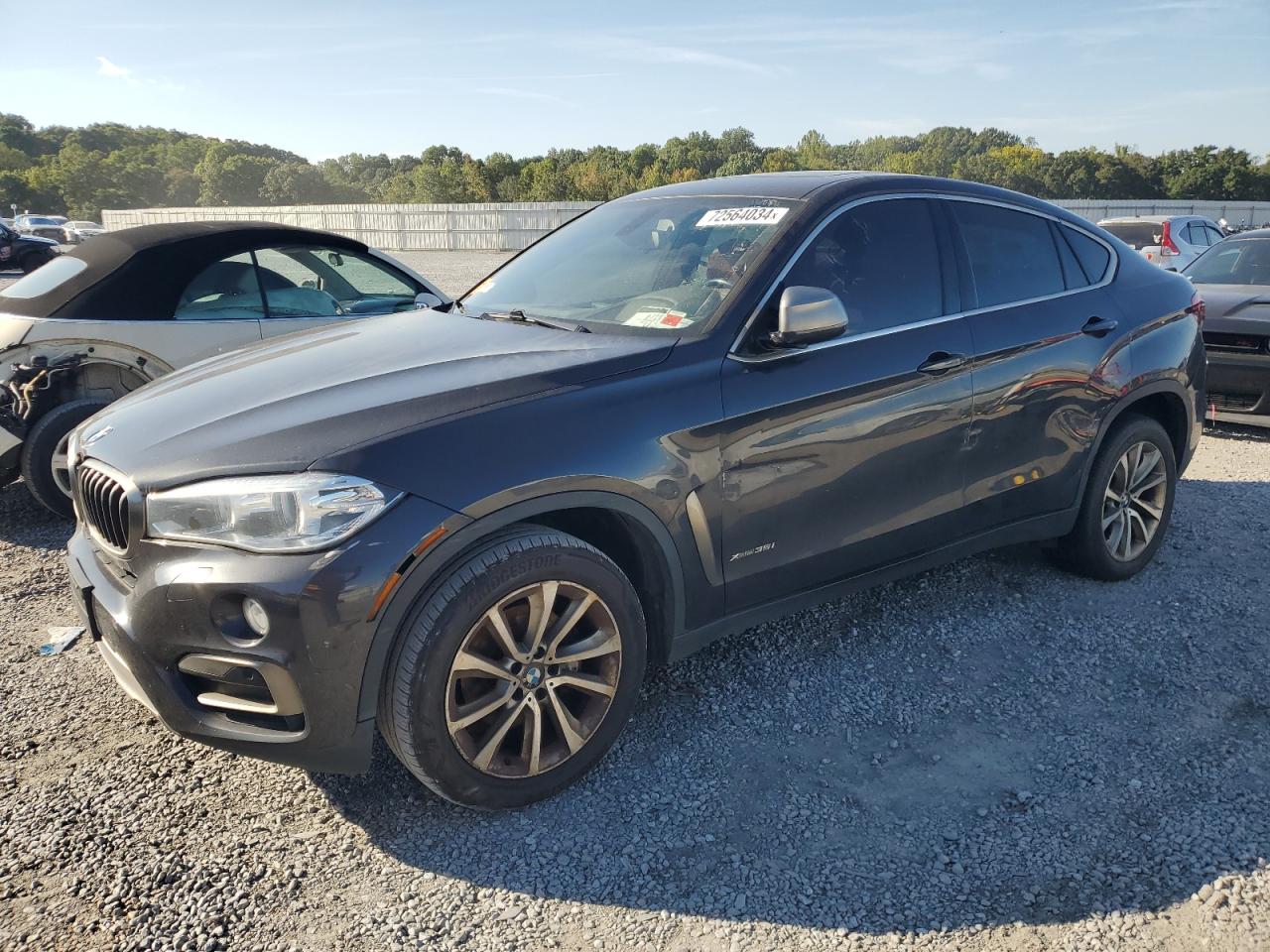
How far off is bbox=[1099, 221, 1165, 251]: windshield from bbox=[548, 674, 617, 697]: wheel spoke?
15.4 metres

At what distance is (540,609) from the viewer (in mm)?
2688

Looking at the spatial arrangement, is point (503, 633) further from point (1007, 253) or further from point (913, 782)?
point (1007, 253)

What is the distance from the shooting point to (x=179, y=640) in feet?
8.10

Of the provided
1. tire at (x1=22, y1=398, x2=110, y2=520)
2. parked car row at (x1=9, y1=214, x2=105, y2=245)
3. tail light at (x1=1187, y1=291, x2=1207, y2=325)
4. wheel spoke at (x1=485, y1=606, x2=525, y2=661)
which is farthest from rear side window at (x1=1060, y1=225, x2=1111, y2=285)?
parked car row at (x1=9, y1=214, x2=105, y2=245)

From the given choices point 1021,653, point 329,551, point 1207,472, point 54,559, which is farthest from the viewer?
point 1207,472

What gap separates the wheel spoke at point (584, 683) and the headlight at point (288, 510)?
2.48 ft

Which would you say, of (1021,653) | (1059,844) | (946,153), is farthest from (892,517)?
(946,153)

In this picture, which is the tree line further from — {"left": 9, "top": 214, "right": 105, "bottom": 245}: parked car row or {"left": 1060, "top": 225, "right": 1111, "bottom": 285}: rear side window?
{"left": 1060, "top": 225, "right": 1111, "bottom": 285}: rear side window

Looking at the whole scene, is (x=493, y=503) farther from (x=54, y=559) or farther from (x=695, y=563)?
(x=54, y=559)

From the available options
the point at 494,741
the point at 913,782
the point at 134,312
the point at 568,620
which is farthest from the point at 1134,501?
the point at 134,312

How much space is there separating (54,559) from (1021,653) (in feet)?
15.7

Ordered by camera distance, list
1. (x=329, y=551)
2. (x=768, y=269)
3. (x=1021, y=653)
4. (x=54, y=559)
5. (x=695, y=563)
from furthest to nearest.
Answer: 1. (x=54, y=559)
2. (x=1021, y=653)
3. (x=768, y=269)
4. (x=695, y=563)
5. (x=329, y=551)

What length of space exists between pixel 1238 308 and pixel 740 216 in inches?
227

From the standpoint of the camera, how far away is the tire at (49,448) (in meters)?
5.17
